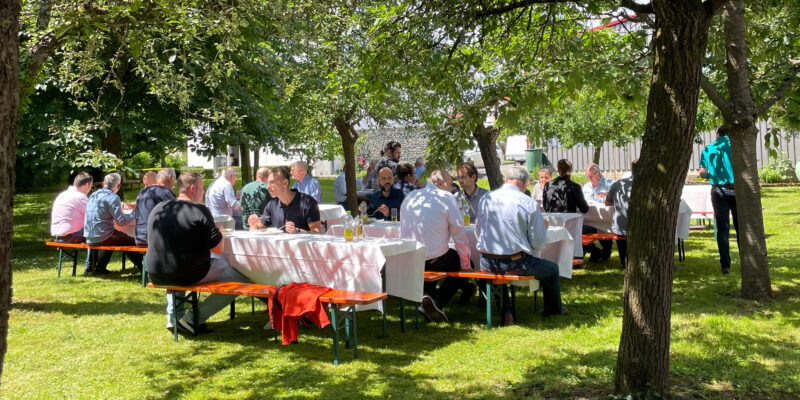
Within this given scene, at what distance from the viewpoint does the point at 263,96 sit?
52.7ft

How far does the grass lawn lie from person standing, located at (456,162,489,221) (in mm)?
1424

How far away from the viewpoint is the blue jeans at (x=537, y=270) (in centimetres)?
655

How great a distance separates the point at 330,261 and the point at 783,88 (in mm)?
4587

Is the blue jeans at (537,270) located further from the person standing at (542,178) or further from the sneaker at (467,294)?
the person standing at (542,178)

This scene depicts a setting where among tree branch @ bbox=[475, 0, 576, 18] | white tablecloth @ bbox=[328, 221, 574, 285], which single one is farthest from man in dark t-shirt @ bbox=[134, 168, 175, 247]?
tree branch @ bbox=[475, 0, 576, 18]

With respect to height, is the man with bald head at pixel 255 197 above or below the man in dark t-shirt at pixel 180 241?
above

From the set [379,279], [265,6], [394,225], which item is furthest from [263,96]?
[379,279]

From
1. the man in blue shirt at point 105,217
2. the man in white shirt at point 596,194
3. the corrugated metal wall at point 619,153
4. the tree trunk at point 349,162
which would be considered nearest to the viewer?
the man in blue shirt at point 105,217

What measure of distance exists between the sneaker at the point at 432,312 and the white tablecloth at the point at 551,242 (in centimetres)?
85

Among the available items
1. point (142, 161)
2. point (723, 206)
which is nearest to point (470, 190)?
point (723, 206)

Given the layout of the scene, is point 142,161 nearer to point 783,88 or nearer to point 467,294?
point 467,294

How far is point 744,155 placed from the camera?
6871 mm

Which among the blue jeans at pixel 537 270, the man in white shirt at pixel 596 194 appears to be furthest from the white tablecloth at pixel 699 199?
the blue jeans at pixel 537 270

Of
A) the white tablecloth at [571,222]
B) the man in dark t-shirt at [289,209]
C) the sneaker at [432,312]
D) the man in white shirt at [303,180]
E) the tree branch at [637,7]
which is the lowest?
the sneaker at [432,312]
